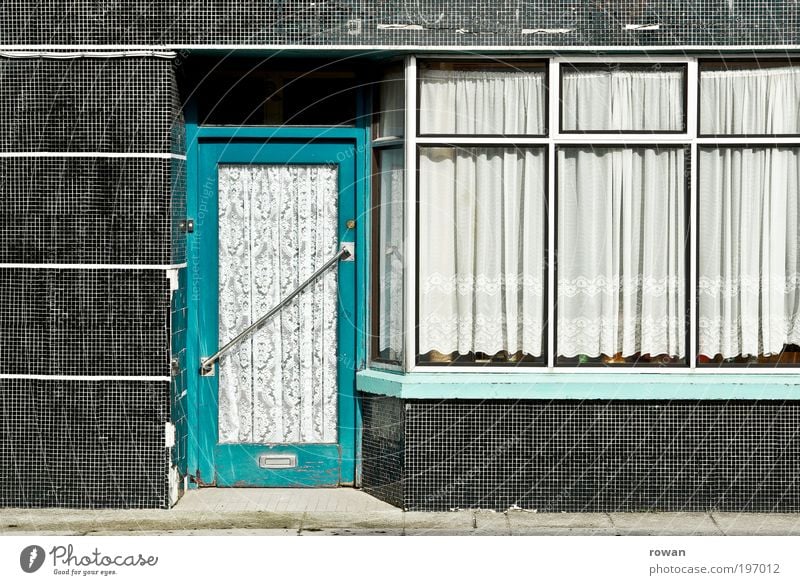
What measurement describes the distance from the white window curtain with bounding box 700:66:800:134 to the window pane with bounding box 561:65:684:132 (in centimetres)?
20

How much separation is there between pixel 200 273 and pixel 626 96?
Answer: 3.36m

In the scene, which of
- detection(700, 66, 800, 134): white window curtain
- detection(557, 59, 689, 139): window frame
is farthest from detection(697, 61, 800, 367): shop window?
detection(557, 59, 689, 139): window frame

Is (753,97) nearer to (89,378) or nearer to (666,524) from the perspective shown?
(666,524)

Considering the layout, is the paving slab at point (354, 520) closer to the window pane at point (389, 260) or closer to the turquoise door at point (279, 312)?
the turquoise door at point (279, 312)

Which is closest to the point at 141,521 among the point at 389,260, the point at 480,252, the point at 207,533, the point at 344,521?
the point at 207,533

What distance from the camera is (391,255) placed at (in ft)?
31.8

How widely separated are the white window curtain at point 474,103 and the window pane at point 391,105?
16cm

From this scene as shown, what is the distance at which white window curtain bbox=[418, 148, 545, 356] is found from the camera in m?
9.47

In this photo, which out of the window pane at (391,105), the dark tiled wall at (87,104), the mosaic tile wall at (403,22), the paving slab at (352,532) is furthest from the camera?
the window pane at (391,105)

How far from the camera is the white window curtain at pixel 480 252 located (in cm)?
947

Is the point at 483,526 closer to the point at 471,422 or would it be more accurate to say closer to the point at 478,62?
the point at 471,422

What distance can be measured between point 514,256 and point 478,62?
1400 millimetres

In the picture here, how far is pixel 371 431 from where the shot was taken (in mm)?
9734

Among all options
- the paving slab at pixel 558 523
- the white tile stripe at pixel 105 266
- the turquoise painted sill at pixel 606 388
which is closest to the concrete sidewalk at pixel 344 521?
the paving slab at pixel 558 523
